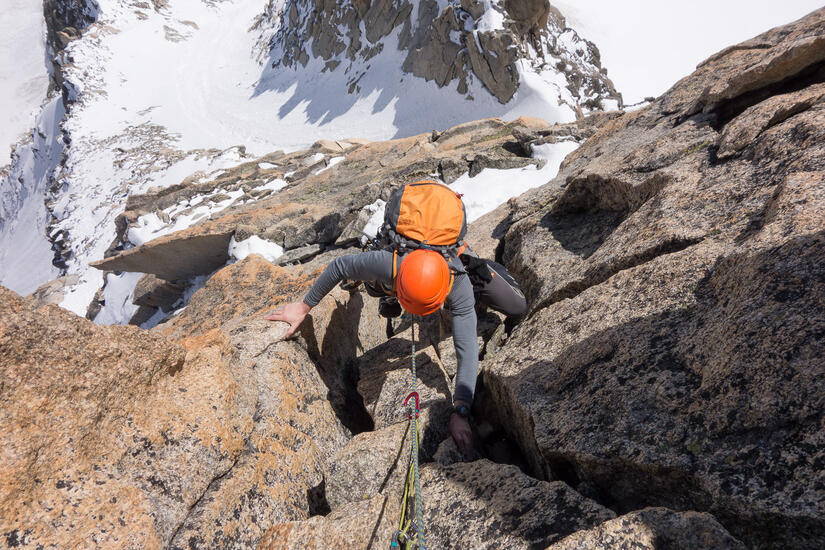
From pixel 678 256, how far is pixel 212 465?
3.61 meters

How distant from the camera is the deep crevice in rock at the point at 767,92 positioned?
13.4 feet

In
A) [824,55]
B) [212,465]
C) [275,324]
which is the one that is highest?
[824,55]

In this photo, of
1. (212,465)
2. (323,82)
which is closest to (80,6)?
(323,82)

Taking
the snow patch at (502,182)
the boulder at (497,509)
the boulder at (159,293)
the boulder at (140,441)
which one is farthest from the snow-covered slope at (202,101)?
the boulder at (497,509)

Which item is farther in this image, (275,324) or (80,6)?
(80,6)

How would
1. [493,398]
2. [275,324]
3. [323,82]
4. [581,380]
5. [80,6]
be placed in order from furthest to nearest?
1. [80,6]
2. [323,82]
3. [275,324]
4. [493,398]
5. [581,380]

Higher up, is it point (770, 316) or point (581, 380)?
point (770, 316)

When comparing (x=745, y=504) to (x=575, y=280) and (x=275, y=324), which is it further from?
(x=275, y=324)

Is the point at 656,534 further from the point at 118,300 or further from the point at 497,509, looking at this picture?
the point at 118,300

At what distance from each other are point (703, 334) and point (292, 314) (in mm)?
3248

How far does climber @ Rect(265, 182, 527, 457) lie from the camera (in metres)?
3.35

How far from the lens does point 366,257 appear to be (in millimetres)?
3852

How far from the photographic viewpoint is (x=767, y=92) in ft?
14.6

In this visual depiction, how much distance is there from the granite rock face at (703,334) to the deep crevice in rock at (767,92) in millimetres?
16
